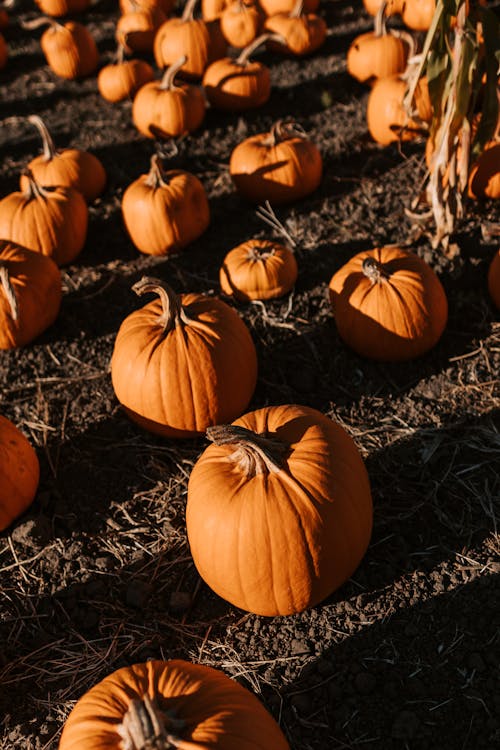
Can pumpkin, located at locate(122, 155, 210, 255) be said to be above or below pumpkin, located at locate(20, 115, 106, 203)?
below

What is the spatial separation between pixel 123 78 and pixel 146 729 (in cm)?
749

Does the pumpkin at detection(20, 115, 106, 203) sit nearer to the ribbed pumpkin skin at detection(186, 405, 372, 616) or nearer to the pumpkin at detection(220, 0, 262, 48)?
the pumpkin at detection(220, 0, 262, 48)

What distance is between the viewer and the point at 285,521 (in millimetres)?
2959

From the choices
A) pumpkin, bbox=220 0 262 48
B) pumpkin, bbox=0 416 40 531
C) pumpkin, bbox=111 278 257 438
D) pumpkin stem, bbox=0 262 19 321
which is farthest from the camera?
pumpkin, bbox=220 0 262 48

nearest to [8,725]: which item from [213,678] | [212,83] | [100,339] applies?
[213,678]

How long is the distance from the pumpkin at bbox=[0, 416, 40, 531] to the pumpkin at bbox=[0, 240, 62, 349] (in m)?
1.03

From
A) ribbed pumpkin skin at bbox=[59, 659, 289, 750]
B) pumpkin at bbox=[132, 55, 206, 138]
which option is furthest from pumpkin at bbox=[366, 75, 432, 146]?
ribbed pumpkin skin at bbox=[59, 659, 289, 750]

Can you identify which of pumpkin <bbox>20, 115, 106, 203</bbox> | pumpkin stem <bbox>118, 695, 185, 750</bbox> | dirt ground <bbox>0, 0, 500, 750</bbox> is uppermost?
pumpkin <bbox>20, 115, 106, 203</bbox>

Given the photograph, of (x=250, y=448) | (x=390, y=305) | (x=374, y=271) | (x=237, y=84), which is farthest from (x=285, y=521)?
(x=237, y=84)

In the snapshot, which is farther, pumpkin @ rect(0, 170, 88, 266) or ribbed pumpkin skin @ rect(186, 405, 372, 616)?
pumpkin @ rect(0, 170, 88, 266)

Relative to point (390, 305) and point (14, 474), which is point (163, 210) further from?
point (14, 474)

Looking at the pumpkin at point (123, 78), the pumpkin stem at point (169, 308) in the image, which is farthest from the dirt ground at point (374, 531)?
the pumpkin at point (123, 78)

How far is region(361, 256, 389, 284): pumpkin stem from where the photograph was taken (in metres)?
4.30

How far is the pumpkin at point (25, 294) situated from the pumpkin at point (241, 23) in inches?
202
